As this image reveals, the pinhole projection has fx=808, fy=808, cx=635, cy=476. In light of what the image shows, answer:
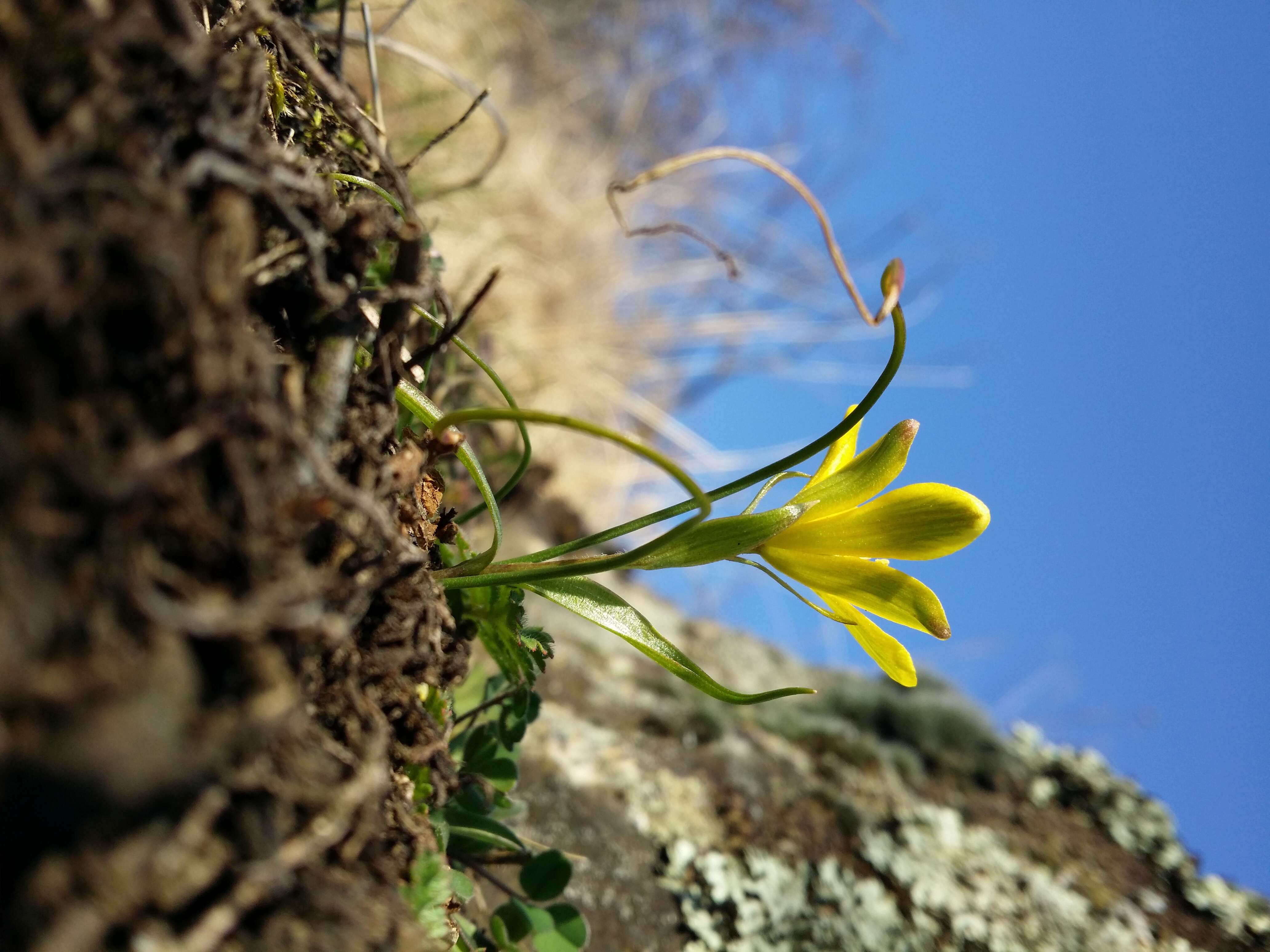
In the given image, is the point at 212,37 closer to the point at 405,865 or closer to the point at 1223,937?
the point at 405,865

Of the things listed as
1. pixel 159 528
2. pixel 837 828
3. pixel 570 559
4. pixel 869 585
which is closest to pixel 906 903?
pixel 837 828

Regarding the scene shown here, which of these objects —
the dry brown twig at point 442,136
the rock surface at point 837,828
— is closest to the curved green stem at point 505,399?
the dry brown twig at point 442,136

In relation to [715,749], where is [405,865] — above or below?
below

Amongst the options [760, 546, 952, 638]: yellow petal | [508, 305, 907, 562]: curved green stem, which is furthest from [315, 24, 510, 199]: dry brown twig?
[760, 546, 952, 638]: yellow petal

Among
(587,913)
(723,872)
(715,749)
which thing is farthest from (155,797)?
(715,749)

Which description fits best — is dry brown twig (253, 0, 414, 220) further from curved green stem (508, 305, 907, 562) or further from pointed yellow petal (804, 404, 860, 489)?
pointed yellow petal (804, 404, 860, 489)

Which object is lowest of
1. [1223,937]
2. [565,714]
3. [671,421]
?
[565,714]
